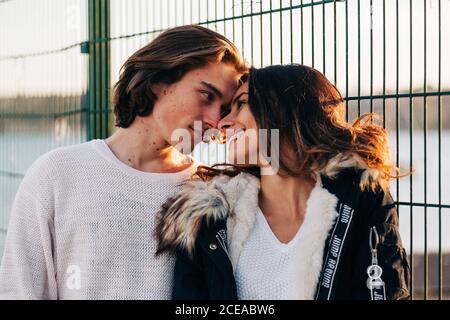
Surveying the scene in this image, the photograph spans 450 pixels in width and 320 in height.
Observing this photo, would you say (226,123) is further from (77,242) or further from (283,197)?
(77,242)

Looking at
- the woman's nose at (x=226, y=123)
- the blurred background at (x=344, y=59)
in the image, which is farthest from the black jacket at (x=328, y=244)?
the blurred background at (x=344, y=59)

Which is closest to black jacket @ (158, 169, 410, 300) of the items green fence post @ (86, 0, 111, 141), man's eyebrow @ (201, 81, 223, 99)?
man's eyebrow @ (201, 81, 223, 99)

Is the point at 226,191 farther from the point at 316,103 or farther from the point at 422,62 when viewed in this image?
the point at 422,62

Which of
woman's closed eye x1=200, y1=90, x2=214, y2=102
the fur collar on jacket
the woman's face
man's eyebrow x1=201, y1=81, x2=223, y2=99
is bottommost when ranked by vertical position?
the fur collar on jacket

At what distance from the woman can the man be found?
0.31 ft

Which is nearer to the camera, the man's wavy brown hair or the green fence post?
the man's wavy brown hair

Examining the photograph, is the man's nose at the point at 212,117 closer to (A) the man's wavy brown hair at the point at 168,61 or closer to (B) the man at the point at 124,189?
(B) the man at the point at 124,189

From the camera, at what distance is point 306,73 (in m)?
3.44

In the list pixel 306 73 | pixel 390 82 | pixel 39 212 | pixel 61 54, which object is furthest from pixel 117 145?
pixel 61 54

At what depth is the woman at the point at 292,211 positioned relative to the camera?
3166mm

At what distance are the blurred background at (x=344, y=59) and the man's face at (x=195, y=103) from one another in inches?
37.0

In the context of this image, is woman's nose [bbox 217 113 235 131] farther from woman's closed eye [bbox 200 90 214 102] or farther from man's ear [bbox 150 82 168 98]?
man's ear [bbox 150 82 168 98]

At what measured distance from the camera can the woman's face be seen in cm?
333

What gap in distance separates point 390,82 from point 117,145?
4.23 ft
